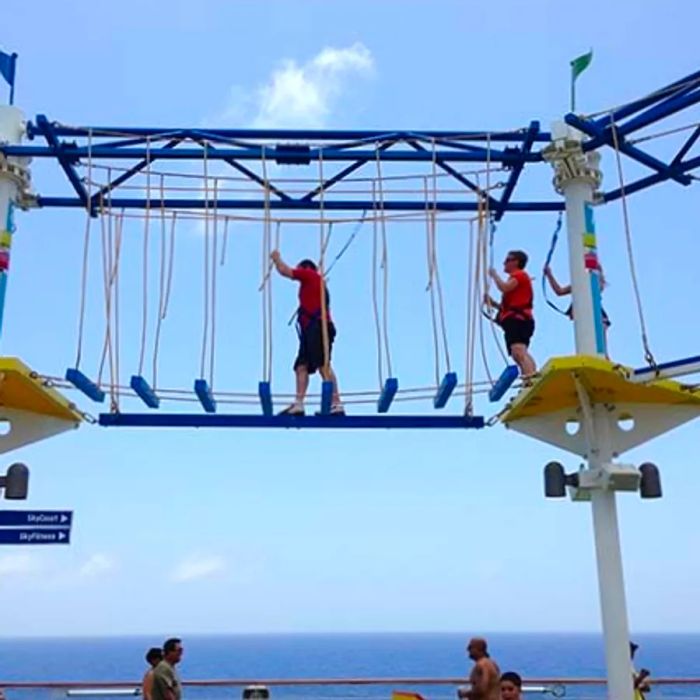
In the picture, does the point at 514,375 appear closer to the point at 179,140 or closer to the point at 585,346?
the point at 585,346

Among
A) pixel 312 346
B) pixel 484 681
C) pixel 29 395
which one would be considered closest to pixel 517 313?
pixel 312 346

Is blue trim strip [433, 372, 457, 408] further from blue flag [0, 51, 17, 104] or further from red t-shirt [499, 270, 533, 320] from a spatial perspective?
blue flag [0, 51, 17, 104]

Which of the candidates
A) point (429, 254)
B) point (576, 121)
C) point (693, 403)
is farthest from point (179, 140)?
point (693, 403)

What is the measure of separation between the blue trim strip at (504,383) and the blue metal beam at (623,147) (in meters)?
2.03

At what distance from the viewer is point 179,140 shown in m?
8.09

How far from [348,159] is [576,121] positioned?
199 centimetres

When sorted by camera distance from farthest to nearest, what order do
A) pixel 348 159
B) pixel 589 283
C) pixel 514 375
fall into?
1. pixel 348 159
2. pixel 589 283
3. pixel 514 375

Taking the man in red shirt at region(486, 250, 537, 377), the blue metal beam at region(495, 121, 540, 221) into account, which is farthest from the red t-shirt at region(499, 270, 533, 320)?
the blue metal beam at region(495, 121, 540, 221)

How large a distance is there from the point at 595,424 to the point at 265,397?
2584 millimetres

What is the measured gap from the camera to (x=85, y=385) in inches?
276

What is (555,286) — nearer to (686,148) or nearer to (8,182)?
(686,148)

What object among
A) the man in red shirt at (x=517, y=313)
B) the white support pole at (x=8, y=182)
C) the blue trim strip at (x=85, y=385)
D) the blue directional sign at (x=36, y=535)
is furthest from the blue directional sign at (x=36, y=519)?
the man in red shirt at (x=517, y=313)

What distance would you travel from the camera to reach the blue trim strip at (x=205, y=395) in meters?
6.88

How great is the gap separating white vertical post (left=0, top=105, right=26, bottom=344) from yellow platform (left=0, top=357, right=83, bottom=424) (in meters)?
0.88
